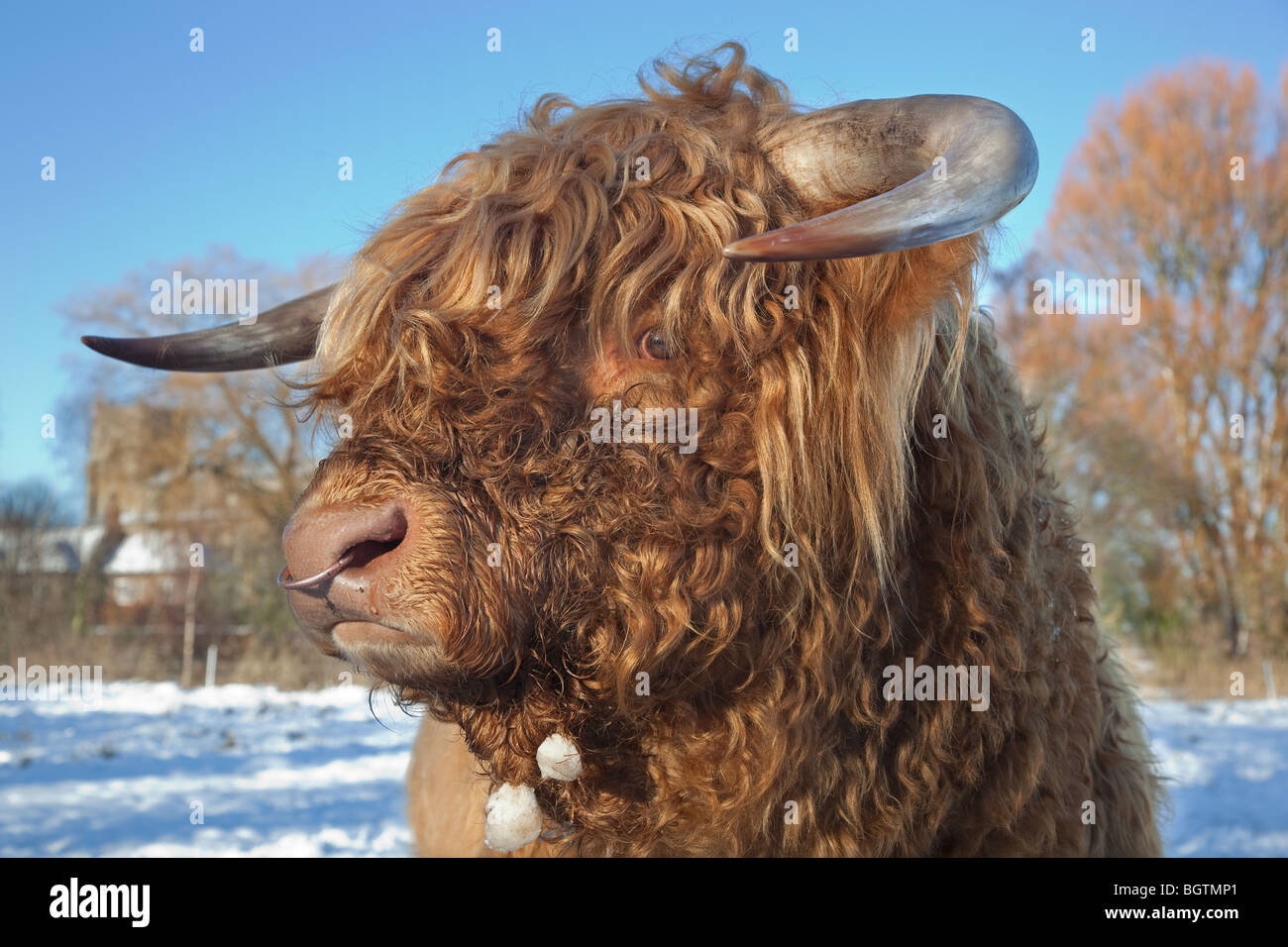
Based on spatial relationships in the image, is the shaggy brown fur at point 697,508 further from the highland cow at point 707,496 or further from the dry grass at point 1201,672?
the dry grass at point 1201,672

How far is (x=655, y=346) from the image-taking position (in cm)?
192

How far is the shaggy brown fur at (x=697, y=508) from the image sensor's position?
5.81ft

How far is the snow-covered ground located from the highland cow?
211 centimetres

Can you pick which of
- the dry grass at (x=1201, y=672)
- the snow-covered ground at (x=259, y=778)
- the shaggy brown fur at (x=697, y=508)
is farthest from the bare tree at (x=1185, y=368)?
the shaggy brown fur at (x=697, y=508)

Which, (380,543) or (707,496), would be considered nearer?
(380,543)

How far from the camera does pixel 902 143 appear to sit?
1860 millimetres

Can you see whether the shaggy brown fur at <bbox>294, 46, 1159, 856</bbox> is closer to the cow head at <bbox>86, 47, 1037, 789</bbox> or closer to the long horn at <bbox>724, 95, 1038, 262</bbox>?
the cow head at <bbox>86, 47, 1037, 789</bbox>

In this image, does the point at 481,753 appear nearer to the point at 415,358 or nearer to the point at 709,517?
the point at 709,517

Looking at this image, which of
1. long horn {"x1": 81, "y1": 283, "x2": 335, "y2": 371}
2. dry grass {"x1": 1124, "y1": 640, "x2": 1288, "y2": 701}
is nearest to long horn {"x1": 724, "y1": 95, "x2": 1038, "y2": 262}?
long horn {"x1": 81, "y1": 283, "x2": 335, "y2": 371}

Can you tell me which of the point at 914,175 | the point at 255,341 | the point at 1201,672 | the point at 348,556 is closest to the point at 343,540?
the point at 348,556

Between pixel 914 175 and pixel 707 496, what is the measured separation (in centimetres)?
79

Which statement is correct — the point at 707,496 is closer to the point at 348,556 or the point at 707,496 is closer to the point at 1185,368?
the point at 348,556

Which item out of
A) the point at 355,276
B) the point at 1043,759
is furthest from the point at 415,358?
the point at 1043,759
